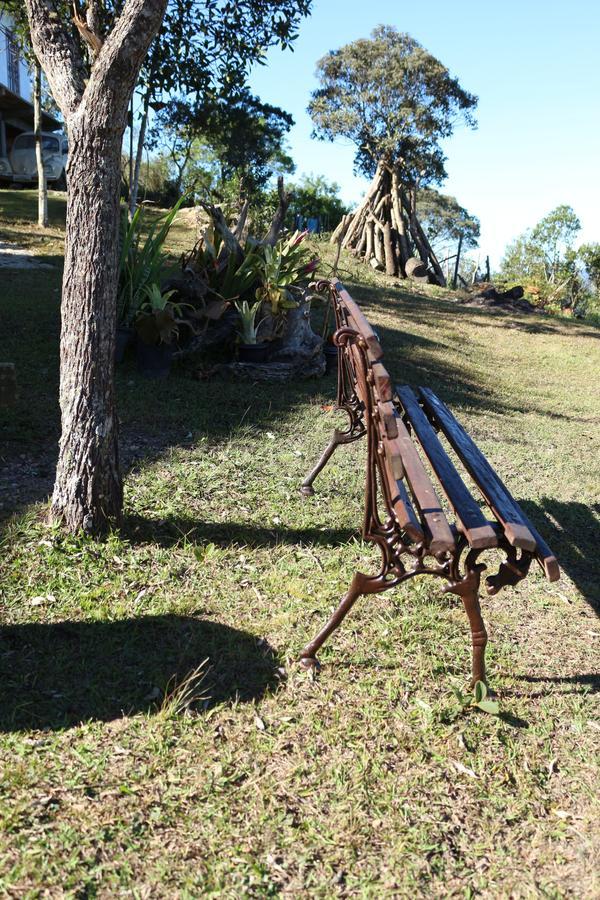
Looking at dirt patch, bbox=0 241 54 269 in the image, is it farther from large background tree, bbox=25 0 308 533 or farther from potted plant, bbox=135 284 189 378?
large background tree, bbox=25 0 308 533

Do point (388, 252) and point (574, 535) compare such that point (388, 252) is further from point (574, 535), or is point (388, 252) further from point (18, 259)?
point (574, 535)

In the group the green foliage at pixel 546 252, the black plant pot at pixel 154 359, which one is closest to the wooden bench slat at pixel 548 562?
the black plant pot at pixel 154 359

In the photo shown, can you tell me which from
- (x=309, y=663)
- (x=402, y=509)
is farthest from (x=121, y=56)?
(x=309, y=663)

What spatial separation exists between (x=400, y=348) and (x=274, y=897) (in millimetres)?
7197

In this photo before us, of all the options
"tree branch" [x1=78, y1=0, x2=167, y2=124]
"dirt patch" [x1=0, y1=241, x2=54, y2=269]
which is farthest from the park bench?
"dirt patch" [x1=0, y1=241, x2=54, y2=269]

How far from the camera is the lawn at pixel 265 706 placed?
1901 mm

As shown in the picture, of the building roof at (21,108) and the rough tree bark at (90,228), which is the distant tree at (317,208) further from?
the rough tree bark at (90,228)

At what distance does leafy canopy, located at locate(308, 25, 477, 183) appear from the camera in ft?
Answer: 73.1

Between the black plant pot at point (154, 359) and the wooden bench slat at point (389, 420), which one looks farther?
the black plant pot at point (154, 359)

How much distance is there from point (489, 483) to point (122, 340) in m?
3.90

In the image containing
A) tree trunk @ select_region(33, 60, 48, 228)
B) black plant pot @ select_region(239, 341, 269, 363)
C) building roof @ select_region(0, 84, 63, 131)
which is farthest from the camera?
building roof @ select_region(0, 84, 63, 131)

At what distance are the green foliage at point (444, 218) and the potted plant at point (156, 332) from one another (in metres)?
40.1

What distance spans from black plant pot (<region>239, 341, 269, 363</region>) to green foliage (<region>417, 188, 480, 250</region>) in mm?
39667

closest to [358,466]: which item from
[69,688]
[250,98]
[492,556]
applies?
[492,556]
